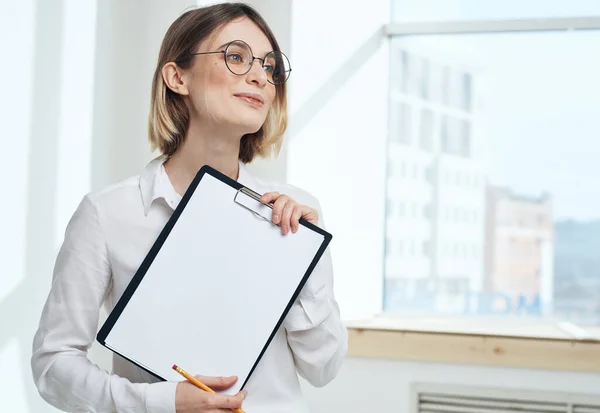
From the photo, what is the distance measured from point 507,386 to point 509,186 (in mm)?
756

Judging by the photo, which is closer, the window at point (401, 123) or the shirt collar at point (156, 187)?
the shirt collar at point (156, 187)

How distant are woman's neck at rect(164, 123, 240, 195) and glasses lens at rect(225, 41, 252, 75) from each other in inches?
4.2

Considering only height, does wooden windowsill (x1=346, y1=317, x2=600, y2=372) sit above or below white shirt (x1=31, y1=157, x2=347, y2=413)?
below

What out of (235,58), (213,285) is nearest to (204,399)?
(213,285)

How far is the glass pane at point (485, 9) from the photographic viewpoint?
264cm

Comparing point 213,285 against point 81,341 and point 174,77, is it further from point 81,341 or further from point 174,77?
point 174,77

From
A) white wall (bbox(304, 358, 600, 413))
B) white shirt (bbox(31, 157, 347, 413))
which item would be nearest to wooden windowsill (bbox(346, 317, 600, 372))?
white wall (bbox(304, 358, 600, 413))

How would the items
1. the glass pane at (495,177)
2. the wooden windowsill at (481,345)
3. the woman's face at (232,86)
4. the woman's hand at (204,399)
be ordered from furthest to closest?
1. the glass pane at (495,177)
2. the wooden windowsill at (481,345)
3. the woman's face at (232,86)
4. the woman's hand at (204,399)

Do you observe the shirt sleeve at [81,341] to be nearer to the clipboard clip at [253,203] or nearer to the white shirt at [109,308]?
the white shirt at [109,308]

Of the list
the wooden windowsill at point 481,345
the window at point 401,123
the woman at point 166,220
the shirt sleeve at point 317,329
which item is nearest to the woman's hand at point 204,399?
the woman at point 166,220

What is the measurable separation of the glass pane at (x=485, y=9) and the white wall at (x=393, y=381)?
4.23 feet

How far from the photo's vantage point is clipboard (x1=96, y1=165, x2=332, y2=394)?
102cm

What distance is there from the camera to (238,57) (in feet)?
3.73

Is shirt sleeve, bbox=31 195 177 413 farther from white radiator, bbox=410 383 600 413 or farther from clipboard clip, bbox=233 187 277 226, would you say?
white radiator, bbox=410 383 600 413
